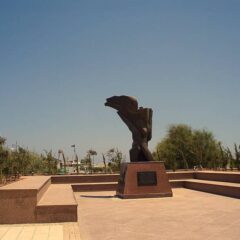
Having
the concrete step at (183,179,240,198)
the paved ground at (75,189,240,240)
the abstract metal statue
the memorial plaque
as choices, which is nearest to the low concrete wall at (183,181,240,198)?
the concrete step at (183,179,240,198)

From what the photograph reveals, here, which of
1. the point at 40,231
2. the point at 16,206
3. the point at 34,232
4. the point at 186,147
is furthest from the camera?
the point at 186,147

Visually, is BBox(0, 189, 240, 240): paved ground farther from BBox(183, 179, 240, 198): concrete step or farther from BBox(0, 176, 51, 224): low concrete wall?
BBox(183, 179, 240, 198): concrete step

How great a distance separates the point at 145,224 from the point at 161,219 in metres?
0.83

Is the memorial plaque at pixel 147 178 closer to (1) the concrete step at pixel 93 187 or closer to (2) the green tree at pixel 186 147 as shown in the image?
(1) the concrete step at pixel 93 187

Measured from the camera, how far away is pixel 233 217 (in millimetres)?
10188

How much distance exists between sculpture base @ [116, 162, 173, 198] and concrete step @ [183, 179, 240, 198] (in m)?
2.31

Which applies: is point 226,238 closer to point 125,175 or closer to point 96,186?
point 125,175

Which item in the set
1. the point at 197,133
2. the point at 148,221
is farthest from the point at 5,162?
the point at 197,133

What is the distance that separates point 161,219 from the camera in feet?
33.4

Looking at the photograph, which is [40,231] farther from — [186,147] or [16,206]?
[186,147]

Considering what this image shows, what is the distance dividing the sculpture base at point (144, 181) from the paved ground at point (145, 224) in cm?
219

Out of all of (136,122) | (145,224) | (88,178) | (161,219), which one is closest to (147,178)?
(136,122)

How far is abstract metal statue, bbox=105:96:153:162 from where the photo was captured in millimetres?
16594

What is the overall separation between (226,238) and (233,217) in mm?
2694
